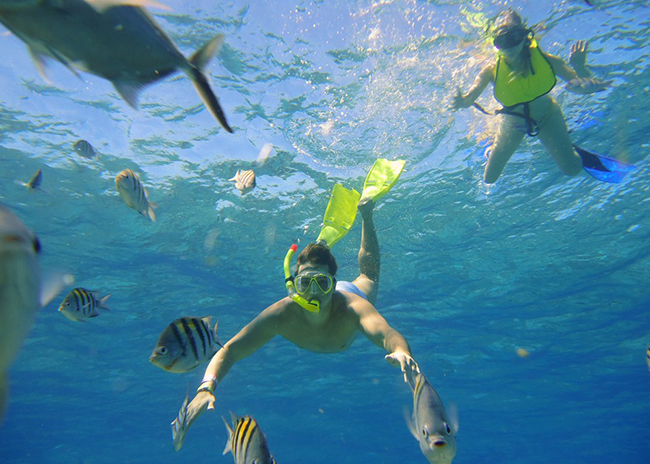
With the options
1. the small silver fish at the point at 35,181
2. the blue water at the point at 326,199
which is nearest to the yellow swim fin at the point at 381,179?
the blue water at the point at 326,199

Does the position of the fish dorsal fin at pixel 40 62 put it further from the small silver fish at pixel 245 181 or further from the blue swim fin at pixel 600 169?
the blue swim fin at pixel 600 169

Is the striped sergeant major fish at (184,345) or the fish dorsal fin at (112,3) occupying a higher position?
the fish dorsal fin at (112,3)

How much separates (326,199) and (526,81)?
8770 mm

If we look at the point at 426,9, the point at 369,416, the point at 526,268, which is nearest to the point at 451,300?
the point at 526,268

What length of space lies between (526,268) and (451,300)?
175 inches

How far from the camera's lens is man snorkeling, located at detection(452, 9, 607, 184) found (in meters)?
6.98

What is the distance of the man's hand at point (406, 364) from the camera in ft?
A: 11.5

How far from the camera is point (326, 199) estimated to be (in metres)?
15.0

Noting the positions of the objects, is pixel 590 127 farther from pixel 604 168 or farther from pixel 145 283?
pixel 145 283

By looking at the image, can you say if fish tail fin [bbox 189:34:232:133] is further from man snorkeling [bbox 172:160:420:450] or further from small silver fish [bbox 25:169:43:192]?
small silver fish [bbox 25:169:43:192]

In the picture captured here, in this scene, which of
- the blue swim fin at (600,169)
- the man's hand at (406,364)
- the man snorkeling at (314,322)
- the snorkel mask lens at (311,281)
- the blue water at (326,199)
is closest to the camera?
the man's hand at (406,364)

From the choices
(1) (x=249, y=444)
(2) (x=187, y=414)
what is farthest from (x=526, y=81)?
(2) (x=187, y=414)

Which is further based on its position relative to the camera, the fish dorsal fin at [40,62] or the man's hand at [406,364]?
the man's hand at [406,364]

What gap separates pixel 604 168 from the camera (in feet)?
25.9
